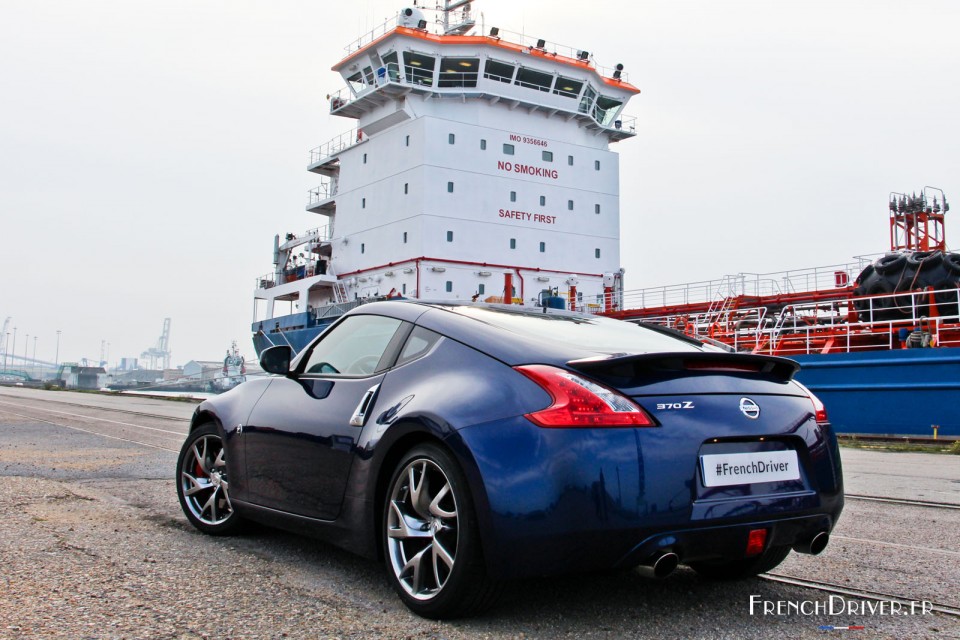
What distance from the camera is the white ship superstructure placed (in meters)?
28.3

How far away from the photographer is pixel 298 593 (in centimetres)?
305

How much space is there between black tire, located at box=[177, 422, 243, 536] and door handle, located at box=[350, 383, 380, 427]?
120 centimetres

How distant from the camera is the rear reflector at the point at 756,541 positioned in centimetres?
268

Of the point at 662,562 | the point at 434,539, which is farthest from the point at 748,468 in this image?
the point at 434,539

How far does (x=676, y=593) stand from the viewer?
3.12 meters

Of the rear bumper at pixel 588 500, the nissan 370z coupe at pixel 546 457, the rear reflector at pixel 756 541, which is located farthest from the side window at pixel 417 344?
the rear reflector at pixel 756 541

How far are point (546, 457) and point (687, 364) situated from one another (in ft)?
2.16

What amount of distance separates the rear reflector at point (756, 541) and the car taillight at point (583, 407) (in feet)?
1.68

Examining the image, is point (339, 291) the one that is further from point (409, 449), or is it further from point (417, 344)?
point (409, 449)

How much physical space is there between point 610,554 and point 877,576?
1.61 m

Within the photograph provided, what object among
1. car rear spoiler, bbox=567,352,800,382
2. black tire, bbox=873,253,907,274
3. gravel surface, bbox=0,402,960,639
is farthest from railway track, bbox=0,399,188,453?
black tire, bbox=873,253,907,274

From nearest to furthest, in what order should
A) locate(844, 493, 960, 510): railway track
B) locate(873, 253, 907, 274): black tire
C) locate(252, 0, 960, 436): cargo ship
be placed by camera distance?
locate(844, 493, 960, 510): railway track
locate(873, 253, 907, 274): black tire
locate(252, 0, 960, 436): cargo ship

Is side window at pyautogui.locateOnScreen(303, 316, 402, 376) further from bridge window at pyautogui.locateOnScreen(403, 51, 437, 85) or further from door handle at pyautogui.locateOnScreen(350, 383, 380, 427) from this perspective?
bridge window at pyautogui.locateOnScreen(403, 51, 437, 85)

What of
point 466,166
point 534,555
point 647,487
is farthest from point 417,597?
point 466,166
